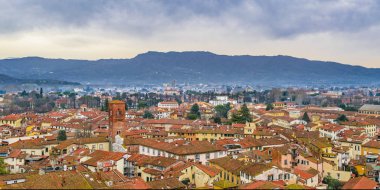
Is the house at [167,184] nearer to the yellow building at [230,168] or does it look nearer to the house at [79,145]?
the yellow building at [230,168]

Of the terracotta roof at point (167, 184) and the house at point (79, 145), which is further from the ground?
the terracotta roof at point (167, 184)

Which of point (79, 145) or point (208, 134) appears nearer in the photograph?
point (79, 145)

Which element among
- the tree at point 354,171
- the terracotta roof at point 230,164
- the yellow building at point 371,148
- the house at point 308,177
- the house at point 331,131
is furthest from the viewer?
the house at point 331,131

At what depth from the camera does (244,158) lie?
38.3 metres

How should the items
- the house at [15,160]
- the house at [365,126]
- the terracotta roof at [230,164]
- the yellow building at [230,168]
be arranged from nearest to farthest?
the yellow building at [230,168], the terracotta roof at [230,164], the house at [15,160], the house at [365,126]

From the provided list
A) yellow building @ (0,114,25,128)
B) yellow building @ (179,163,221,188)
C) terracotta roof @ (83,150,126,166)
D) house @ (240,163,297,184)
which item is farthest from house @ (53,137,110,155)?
yellow building @ (0,114,25,128)

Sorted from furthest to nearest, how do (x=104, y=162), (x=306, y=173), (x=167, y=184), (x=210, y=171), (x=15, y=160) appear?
(x=15, y=160) < (x=104, y=162) < (x=306, y=173) < (x=210, y=171) < (x=167, y=184)

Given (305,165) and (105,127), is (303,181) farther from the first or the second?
(105,127)

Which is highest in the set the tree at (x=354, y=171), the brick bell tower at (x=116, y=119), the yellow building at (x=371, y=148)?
the brick bell tower at (x=116, y=119)

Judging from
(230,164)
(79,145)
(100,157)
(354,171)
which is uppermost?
(100,157)

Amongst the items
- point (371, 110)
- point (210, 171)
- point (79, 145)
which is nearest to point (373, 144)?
point (210, 171)

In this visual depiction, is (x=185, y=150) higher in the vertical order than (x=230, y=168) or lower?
higher

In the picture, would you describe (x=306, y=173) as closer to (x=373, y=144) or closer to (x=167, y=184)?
(x=167, y=184)

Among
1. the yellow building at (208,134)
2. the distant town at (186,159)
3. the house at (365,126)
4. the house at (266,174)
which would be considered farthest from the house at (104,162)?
the house at (365,126)
